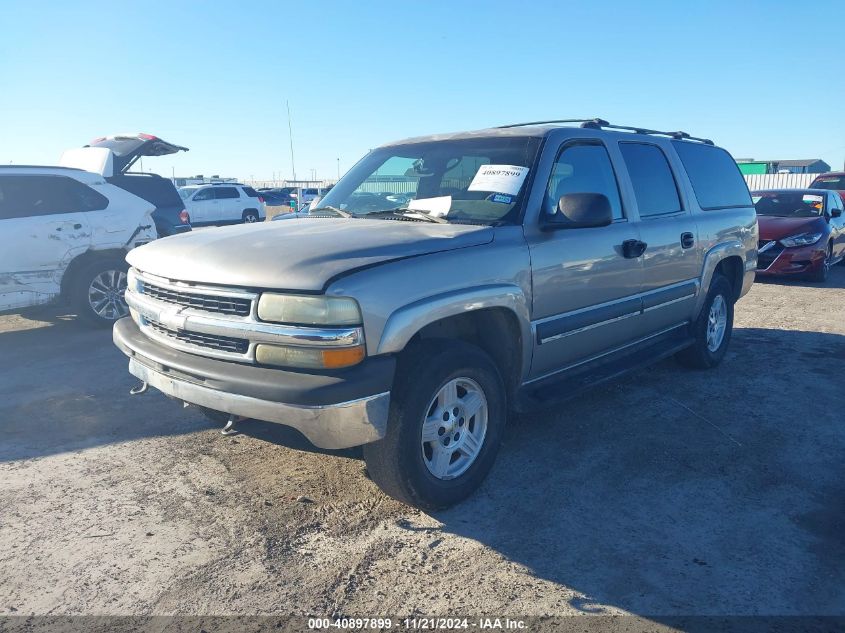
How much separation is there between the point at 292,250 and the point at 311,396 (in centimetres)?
76

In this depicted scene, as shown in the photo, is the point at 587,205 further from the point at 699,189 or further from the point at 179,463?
the point at 179,463

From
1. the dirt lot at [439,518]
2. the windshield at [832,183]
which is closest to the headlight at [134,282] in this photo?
the dirt lot at [439,518]

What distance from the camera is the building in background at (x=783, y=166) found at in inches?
1726

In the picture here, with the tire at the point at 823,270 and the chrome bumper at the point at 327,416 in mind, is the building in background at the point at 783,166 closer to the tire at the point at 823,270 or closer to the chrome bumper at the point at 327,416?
the tire at the point at 823,270

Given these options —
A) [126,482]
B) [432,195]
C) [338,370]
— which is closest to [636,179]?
[432,195]

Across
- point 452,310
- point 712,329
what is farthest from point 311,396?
point 712,329

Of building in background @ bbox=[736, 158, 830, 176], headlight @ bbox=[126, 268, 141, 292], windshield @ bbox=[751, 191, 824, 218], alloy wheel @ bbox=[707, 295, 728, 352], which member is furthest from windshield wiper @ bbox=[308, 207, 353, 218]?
building in background @ bbox=[736, 158, 830, 176]

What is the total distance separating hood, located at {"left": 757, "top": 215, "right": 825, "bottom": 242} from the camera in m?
10.5

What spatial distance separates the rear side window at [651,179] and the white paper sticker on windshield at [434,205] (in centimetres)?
152

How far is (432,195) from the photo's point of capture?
409cm

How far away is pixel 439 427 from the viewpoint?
332 cm

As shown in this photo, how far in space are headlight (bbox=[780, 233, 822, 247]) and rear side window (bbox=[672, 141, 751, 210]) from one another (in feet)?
15.3

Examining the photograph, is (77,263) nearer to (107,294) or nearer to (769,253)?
(107,294)

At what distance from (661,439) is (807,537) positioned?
1.22 metres
